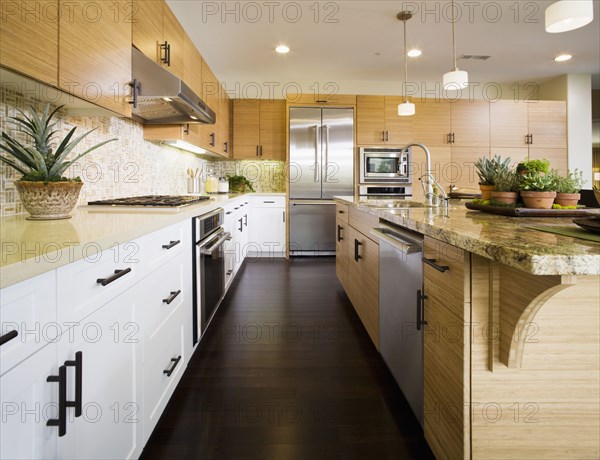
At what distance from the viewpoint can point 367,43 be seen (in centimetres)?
435

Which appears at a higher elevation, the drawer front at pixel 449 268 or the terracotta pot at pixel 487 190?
the terracotta pot at pixel 487 190

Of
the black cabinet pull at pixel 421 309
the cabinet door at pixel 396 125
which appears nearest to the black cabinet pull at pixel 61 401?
the black cabinet pull at pixel 421 309

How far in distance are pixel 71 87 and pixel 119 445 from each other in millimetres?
1275

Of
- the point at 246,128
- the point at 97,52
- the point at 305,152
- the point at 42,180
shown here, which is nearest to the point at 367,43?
the point at 305,152

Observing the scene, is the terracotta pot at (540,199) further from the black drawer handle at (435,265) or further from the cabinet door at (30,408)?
the cabinet door at (30,408)

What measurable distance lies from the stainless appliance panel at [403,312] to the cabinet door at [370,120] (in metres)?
3.76

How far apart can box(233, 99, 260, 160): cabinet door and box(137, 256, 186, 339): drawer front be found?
4.04 meters

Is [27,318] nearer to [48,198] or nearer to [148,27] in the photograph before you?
[48,198]

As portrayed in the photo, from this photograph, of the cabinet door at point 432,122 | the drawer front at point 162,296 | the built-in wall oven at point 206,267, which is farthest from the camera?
the cabinet door at point 432,122

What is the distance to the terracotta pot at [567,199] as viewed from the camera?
1.55 meters

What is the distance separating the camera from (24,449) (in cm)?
68

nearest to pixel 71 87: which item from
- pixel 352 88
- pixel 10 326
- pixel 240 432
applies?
pixel 10 326

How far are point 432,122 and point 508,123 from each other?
1.17 m

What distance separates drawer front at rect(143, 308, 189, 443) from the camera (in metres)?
1.32
